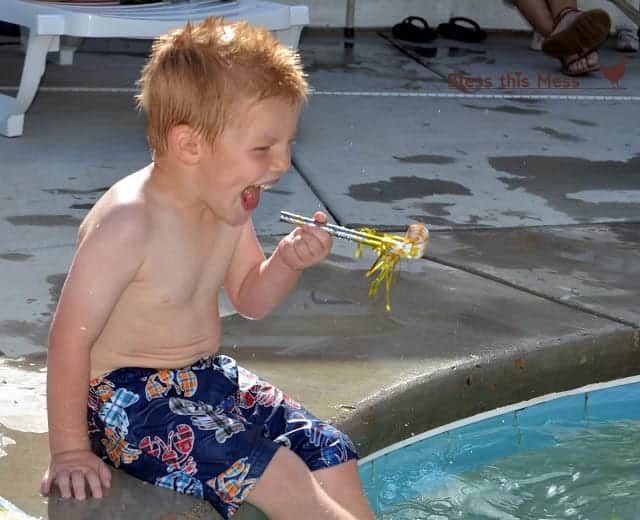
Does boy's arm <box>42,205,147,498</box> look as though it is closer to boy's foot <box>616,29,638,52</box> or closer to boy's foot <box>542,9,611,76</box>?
boy's foot <box>542,9,611,76</box>

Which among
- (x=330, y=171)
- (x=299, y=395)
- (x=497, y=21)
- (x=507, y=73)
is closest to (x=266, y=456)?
(x=299, y=395)

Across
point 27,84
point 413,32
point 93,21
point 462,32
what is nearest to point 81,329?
point 93,21

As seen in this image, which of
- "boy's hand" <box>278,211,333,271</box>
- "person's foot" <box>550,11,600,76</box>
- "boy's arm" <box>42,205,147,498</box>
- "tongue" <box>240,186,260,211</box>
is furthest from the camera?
"person's foot" <box>550,11,600,76</box>

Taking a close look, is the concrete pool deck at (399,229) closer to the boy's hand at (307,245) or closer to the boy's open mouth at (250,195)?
the boy's hand at (307,245)

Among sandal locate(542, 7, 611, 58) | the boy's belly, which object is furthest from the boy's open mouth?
sandal locate(542, 7, 611, 58)

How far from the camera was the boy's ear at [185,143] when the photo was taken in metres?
2.18

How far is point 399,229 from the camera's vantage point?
13.2ft

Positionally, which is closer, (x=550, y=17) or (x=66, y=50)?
(x=66, y=50)

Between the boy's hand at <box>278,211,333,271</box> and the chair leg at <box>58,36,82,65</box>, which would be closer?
the boy's hand at <box>278,211,333,271</box>

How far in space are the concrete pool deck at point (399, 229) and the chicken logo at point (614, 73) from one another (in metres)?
0.12

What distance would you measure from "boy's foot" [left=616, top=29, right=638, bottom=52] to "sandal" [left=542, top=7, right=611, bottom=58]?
44.9 inches

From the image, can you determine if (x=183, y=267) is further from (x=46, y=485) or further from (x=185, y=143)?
(x=46, y=485)

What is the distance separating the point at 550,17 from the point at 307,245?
514 cm

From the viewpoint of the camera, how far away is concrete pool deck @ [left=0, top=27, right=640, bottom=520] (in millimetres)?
2785
